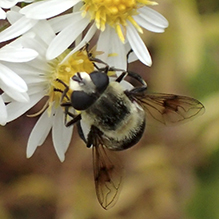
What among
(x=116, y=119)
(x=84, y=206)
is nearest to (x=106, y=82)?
(x=116, y=119)

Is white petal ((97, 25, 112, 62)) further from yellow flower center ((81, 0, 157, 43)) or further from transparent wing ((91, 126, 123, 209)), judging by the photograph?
transparent wing ((91, 126, 123, 209))

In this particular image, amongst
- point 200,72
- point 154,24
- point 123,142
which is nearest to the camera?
point 123,142

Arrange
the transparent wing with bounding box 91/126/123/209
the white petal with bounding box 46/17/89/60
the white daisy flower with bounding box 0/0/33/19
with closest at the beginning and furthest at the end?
the white daisy flower with bounding box 0/0/33/19 → the white petal with bounding box 46/17/89/60 → the transparent wing with bounding box 91/126/123/209

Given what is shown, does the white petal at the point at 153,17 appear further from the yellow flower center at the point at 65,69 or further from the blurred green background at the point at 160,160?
the blurred green background at the point at 160,160

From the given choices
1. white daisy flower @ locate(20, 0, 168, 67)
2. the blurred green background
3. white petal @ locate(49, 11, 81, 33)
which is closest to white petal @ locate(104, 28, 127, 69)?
white daisy flower @ locate(20, 0, 168, 67)

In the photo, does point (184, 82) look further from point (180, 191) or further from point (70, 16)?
point (70, 16)
